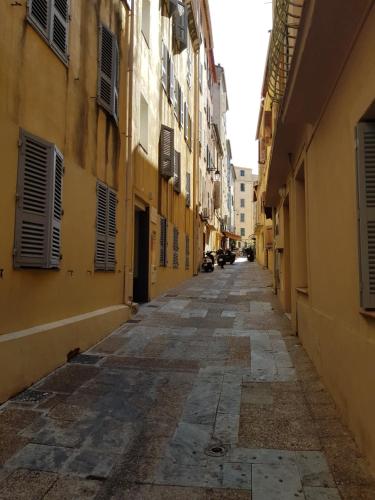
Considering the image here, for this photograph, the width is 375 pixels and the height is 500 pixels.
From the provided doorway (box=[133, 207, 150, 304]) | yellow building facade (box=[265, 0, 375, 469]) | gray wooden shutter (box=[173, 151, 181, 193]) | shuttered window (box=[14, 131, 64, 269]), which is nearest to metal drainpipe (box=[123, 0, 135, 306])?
doorway (box=[133, 207, 150, 304])

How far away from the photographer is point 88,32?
7.38 m

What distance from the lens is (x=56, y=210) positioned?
5992mm

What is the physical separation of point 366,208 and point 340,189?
792 mm

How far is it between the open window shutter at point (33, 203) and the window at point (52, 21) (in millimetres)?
1452

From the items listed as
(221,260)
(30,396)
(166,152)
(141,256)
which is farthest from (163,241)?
(221,260)

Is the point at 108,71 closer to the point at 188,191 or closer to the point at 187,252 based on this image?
the point at 188,191

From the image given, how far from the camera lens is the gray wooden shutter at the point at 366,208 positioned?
11.3 feet

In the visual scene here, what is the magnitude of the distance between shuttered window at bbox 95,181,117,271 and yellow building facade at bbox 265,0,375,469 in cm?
339

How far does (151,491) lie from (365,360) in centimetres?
185

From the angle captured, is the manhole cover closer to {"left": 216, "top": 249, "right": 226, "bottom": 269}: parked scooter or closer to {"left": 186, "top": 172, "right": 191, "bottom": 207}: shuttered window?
{"left": 186, "top": 172, "right": 191, "bottom": 207}: shuttered window

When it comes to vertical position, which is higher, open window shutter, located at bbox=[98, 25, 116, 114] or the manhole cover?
open window shutter, located at bbox=[98, 25, 116, 114]

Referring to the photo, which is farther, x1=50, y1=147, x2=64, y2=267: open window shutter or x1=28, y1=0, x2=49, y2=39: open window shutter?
x1=50, y1=147, x2=64, y2=267: open window shutter

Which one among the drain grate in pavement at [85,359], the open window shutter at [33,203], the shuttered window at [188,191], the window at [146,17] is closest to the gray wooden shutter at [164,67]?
the window at [146,17]

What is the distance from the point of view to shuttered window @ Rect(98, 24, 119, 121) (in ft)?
26.0
